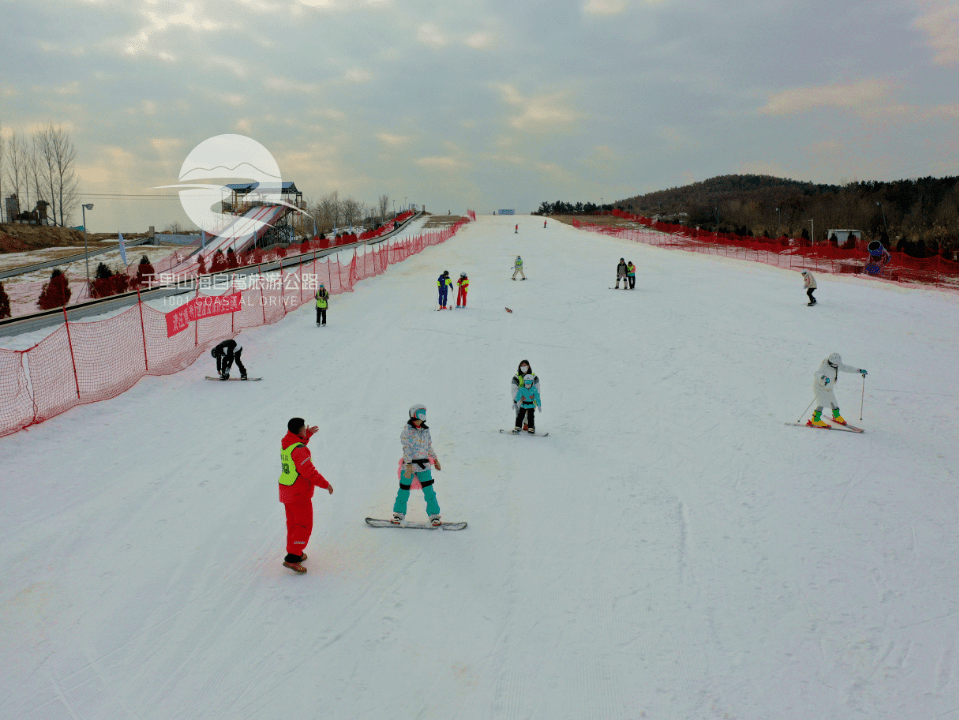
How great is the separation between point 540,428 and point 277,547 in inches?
229

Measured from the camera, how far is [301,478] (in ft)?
20.3

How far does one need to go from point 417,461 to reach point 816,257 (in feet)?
125

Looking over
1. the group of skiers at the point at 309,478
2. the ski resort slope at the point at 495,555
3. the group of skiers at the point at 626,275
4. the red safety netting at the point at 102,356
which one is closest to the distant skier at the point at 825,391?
the ski resort slope at the point at 495,555

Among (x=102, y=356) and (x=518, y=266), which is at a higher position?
(x=518, y=266)

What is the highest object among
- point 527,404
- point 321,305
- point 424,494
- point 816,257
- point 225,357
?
point 816,257

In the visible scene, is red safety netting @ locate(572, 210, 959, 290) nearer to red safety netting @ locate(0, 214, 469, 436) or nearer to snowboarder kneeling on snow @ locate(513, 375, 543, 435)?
snowboarder kneeling on snow @ locate(513, 375, 543, 435)

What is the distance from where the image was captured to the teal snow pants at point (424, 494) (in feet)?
23.7

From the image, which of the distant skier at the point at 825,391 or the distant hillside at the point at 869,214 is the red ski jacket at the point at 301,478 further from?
the distant hillside at the point at 869,214

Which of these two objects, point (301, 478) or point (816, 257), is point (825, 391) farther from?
point (816, 257)

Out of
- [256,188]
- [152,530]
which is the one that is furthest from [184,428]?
[256,188]

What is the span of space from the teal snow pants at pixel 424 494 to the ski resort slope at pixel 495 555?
1.21ft

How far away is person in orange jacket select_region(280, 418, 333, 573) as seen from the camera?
6102 millimetres

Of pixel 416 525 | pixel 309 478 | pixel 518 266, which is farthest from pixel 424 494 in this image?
pixel 518 266

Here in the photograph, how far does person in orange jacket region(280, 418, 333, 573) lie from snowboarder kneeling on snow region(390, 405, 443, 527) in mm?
1133
